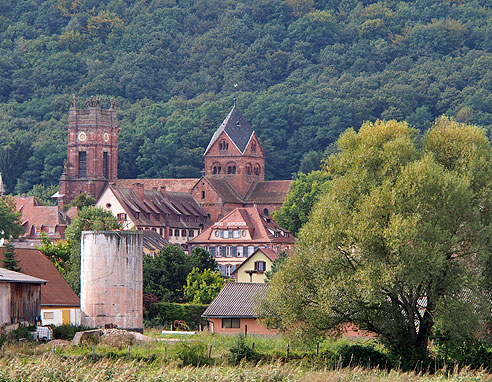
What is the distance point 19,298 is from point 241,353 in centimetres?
1134

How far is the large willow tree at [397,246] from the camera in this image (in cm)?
5416

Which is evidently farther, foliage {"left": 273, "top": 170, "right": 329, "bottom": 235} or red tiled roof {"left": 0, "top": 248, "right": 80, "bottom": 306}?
foliage {"left": 273, "top": 170, "right": 329, "bottom": 235}

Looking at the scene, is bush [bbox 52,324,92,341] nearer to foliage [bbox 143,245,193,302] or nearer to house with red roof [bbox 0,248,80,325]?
house with red roof [bbox 0,248,80,325]

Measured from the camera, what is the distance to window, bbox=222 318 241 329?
7281 cm

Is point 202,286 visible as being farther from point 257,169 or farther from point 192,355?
point 257,169

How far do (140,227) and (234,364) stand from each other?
96213 millimetres

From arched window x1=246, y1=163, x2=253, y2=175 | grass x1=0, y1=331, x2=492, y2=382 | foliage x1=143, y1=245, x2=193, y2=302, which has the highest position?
arched window x1=246, y1=163, x2=253, y2=175

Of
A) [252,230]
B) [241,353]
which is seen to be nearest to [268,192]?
[252,230]

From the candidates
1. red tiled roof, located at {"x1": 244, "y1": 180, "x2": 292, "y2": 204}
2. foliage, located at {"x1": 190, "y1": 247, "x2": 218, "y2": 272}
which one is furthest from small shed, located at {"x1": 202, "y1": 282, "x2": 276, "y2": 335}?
red tiled roof, located at {"x1": 244, "y1": 180, "x2": 292, "y2": 204}

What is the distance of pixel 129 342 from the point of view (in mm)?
61062

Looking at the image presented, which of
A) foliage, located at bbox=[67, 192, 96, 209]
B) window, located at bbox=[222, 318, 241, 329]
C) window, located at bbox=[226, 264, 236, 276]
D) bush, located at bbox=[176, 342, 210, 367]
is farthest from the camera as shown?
foliage, located at bbox=[67, 192, 96, 209]

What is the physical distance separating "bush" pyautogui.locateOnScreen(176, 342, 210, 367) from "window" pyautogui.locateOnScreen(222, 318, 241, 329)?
51.2 feet

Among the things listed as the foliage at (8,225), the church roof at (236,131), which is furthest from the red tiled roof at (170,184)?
the foliage at (8,225)

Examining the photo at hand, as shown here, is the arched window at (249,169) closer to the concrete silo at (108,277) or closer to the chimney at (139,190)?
the chimney at (139,190)
